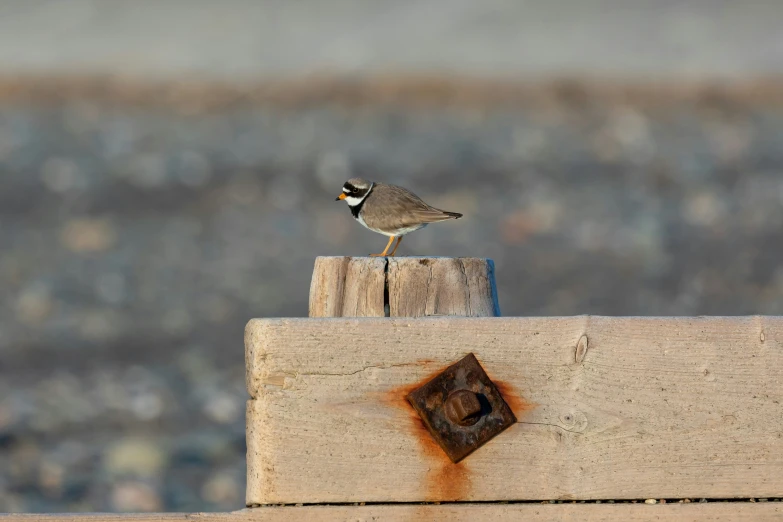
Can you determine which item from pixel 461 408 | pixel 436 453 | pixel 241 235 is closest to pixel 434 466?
pixel 436 453

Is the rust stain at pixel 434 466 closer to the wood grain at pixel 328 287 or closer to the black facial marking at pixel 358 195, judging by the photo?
the wood grain at pixel 328 287

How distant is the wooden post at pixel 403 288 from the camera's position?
141 inches

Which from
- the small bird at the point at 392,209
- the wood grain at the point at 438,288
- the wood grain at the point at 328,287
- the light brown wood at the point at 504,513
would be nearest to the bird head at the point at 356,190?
the small bird at the point at 392,209

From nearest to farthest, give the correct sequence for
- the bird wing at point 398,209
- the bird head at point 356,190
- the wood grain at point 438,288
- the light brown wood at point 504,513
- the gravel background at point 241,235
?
the light brown wood at point 504,513 < the wood grain at point 438,288 < the bird wing at point 398,209 < the bird head at point 356,190 < the gravel background at point 241,235

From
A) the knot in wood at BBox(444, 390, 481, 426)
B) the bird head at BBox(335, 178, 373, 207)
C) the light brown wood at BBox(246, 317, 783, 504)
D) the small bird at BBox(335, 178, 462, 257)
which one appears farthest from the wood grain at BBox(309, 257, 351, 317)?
the bird head at BBox(335, 178, 373, 207)

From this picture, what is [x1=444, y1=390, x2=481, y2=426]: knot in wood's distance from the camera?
122 inches

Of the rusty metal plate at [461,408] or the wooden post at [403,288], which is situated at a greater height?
the wooden post at [403,288]

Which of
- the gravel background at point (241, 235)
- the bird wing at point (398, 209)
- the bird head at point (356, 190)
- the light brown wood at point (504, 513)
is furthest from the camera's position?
the gravel background at point (241, 235)

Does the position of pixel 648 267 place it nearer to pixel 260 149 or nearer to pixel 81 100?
pixel 260 149

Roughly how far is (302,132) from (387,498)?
15.8 metres

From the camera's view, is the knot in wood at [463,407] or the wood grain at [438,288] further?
the wood grain at [438,288]

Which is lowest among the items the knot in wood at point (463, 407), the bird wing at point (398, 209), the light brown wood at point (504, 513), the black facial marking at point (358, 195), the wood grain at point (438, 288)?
the light brown wood at point (504, 513)

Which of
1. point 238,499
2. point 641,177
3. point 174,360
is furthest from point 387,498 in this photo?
point 641,177

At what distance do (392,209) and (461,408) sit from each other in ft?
8.51
